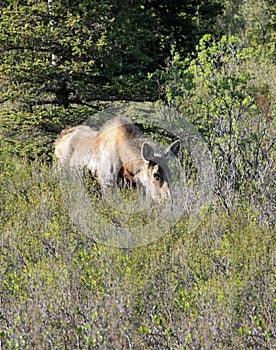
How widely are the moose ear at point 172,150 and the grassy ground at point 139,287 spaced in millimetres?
1073

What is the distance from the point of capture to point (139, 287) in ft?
19.1

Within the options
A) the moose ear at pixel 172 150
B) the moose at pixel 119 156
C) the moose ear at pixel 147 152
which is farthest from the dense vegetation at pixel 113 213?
the moose ear at pixel 147 152

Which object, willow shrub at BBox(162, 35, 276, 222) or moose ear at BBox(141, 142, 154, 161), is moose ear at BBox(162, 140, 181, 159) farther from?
willow shrub at BBox(162, 35, 276, 222)

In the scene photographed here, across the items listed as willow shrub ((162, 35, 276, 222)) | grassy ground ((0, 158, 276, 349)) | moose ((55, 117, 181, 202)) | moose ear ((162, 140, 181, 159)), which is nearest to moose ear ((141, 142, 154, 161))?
moose ((55, 117, 181, 202))

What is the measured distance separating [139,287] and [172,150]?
3078 mm

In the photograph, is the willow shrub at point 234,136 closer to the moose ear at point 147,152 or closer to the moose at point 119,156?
the moose at point 119,156

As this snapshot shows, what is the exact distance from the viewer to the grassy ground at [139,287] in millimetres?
4891

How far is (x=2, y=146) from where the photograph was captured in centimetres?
1180

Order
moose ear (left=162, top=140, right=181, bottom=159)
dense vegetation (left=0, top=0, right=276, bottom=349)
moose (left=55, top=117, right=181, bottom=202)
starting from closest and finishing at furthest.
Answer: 1. dense vegetation (left=0, top=0, right=276, bottom=349)
2. moose (left=55, top=117, right=181, bottom=202)
3. moose ear (left=162, top=140, right=181, bottom=159)

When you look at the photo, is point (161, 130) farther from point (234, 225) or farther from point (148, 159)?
point (234, 225)

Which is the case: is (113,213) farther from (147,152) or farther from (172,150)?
(172,150)

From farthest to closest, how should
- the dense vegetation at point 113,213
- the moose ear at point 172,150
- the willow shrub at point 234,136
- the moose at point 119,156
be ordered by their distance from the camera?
the willow shrub at point 234,136
the moose ear at point 172,150
the moose at point 119,156
the dense vegetation at point 113,213

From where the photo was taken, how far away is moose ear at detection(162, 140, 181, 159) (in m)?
8.38

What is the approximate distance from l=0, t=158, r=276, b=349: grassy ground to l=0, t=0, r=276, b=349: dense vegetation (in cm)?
2
